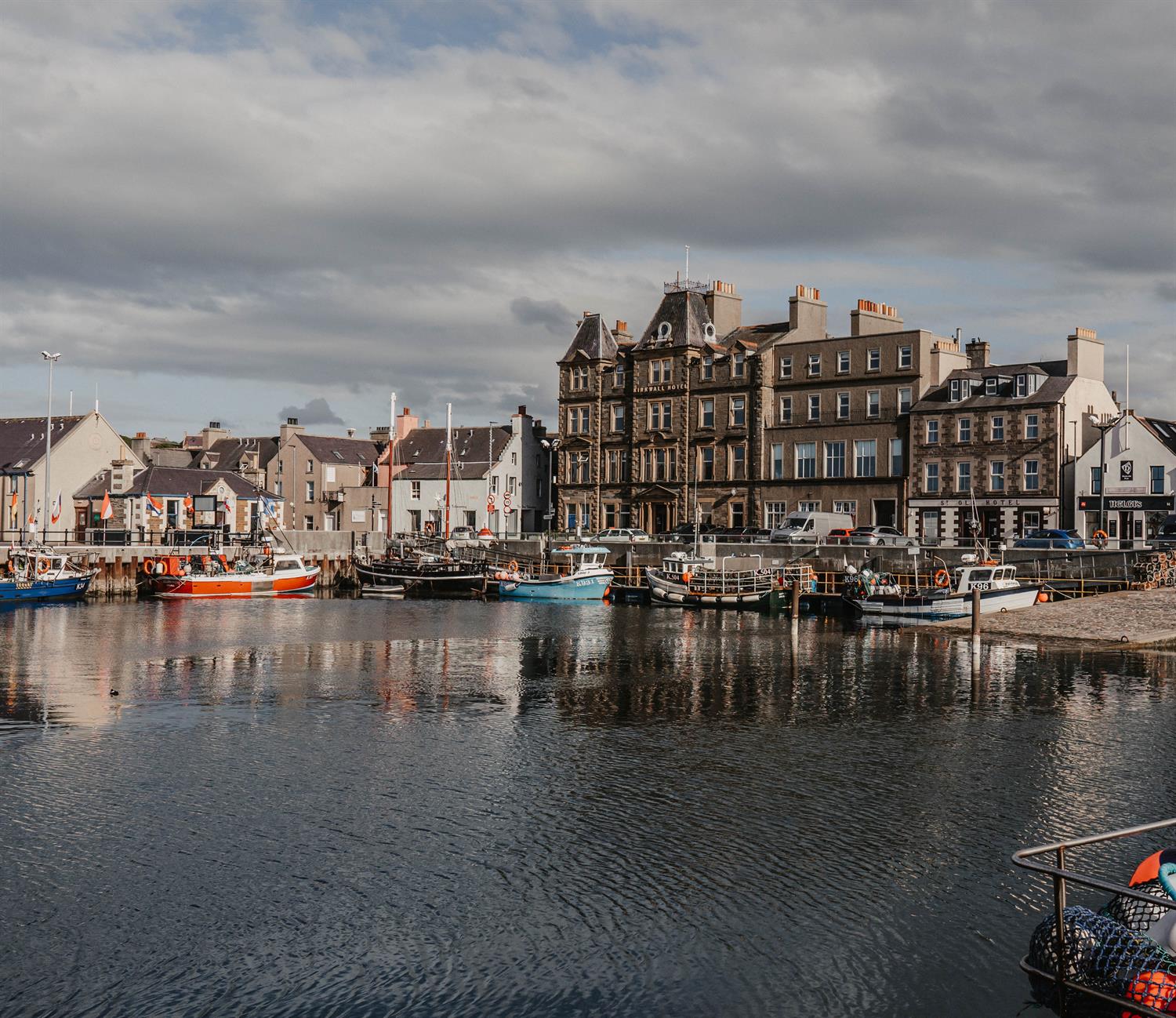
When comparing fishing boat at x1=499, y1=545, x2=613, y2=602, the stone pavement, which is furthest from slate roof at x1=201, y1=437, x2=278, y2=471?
the stone pavement

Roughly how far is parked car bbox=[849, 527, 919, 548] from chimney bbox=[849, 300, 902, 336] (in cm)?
1729

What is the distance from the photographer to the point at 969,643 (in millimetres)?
48062

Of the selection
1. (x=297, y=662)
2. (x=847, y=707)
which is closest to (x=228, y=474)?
(x=297, y=662)

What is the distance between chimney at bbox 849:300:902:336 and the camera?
277 ft

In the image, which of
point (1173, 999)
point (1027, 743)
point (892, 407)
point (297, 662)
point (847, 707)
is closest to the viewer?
point (1173, 999)

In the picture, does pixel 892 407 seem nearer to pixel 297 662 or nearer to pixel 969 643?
pixel 969 643

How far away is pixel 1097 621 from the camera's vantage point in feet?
167

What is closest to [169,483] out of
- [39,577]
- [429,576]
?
[39,577]

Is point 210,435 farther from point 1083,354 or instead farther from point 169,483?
point 1083,354

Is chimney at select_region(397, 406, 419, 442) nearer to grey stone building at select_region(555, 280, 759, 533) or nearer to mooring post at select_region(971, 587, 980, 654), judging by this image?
grey stone building at select_region(555, 280, 759, 533)

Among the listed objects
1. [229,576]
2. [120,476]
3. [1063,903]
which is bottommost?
[1063,903]

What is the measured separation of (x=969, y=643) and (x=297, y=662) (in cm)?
2584

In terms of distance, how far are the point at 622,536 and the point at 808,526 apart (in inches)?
547

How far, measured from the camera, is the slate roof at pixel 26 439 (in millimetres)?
93125
